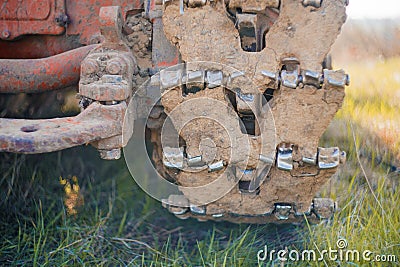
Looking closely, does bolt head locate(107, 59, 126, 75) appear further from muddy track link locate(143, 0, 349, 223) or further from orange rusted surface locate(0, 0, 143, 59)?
orange rusted surface locate(0, 0, 143, 59)

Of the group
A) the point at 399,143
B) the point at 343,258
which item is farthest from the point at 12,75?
the point at 399,143

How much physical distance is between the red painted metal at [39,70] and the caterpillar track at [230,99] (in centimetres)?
14

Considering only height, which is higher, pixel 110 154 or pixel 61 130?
pixel 61 130

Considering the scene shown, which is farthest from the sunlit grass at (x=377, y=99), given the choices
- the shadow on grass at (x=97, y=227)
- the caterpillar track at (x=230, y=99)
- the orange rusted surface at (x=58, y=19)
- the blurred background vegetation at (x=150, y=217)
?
the orange rusted surface at (x=58, y=19)

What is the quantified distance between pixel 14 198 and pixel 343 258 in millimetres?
1269

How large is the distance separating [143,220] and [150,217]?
0.03 meters

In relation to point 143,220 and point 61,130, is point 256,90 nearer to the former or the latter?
point 61,130

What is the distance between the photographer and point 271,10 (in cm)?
171

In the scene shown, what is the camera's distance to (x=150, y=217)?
2258 millimetres

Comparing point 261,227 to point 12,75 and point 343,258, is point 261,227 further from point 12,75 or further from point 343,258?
point 12,75

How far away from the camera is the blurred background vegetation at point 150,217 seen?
1.89 meters

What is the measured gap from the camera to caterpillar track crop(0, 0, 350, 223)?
5.11 ft

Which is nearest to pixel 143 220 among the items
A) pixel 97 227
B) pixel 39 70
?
pixel 97 227

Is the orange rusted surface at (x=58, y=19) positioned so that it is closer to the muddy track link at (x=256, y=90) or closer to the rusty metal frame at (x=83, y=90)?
the rusty metal frame at (x=83, y=90)
